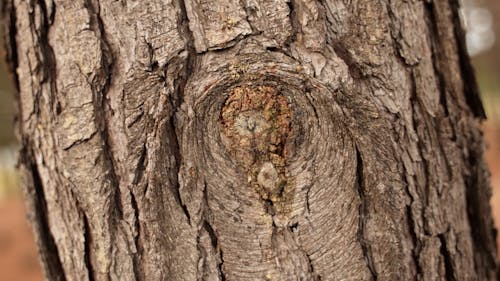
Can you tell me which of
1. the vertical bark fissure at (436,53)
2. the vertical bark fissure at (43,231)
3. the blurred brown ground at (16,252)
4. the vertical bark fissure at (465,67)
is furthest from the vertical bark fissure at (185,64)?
the blurred brown ground at (16,252)

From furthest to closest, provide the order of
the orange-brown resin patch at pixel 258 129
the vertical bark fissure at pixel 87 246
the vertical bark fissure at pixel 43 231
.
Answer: the vertical bark fissure at pixel 43 231, the vertical bark fissure at pixel 87 246, the orange-brown resin patch at pixel 258 129

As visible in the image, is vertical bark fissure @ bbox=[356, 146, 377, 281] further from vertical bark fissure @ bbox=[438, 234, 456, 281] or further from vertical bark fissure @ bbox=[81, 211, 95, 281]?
vertical bark fissure @ bbox=[81, 211, 95, 281]

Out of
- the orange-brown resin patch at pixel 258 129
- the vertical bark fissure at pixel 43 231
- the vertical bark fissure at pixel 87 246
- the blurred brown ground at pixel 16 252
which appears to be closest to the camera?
the orange-brown resin patch at pixel 258 129

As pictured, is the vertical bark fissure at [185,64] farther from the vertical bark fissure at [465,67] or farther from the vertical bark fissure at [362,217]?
the vertical bark fissure at [465,67]

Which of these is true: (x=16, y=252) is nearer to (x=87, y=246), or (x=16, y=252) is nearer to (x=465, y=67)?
(x=87, y=246)

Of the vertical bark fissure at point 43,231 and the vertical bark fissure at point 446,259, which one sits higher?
the vertical bark fissure at point 43,231

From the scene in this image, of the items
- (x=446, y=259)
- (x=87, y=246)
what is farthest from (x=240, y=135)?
(x=446, y=259)
